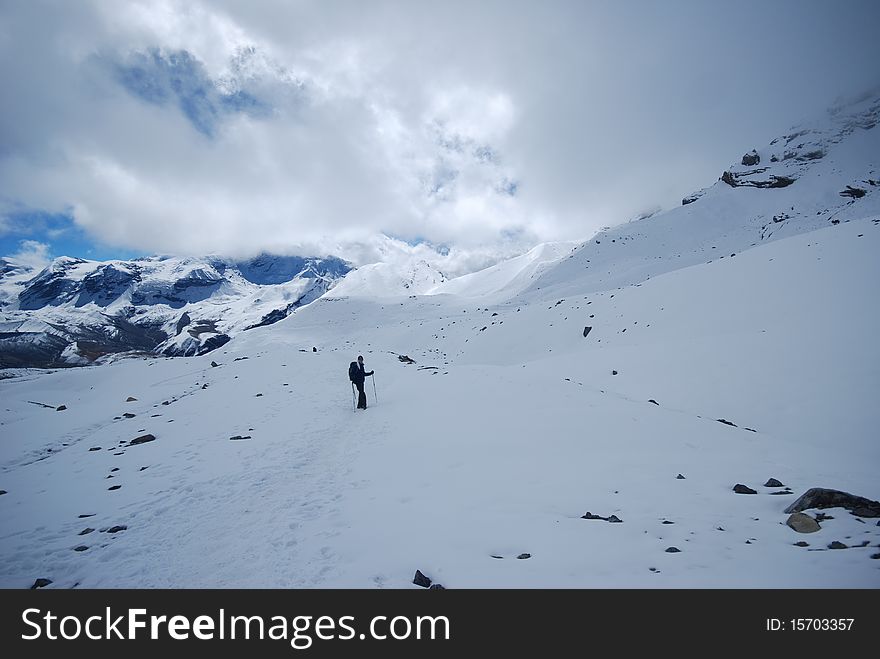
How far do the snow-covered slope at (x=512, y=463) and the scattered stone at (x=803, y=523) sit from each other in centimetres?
14

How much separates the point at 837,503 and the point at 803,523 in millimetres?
1112

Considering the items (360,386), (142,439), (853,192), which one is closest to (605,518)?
(360,386)

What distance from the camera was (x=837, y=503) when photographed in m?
5.78

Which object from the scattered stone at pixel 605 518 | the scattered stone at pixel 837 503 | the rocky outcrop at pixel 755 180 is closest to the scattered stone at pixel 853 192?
the rocky outcrop at pixel 755 180

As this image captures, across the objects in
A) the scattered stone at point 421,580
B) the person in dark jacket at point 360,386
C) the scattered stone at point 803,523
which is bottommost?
the scattered stone at point 421,580

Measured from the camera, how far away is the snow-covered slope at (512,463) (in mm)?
5098

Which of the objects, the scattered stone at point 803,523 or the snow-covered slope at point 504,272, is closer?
the scattered stone at point 803,523

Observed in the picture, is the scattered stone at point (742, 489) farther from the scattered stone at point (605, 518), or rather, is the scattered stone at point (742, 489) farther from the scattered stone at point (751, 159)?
the scattered stone at point (751, 159)

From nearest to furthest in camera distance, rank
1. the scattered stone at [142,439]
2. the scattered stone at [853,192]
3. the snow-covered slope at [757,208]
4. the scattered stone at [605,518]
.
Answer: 1. the scattered stone at [605,518]
2. the scattered stone at [142,439]
3. the snow-covered slope at [757,208]
4. the scattered stone at [853,192]

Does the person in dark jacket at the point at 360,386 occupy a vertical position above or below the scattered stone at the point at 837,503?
above

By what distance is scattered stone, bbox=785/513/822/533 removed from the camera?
5211 mm

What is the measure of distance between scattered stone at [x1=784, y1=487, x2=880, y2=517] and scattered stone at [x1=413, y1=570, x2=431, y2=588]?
6.16m

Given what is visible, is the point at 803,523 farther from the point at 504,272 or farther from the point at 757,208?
the point at 504,272

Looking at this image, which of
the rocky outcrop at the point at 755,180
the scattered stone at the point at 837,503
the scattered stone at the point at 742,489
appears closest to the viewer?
the scattered stone at the point at 837,503
